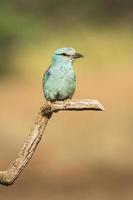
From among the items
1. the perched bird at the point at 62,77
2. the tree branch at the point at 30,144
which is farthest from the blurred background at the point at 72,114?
the tree branch at the point at 30,144

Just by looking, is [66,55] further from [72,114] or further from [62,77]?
[72,114]

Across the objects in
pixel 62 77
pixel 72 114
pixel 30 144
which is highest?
pixel 72 114

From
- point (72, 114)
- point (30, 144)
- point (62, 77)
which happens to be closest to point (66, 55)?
point (62, 77)

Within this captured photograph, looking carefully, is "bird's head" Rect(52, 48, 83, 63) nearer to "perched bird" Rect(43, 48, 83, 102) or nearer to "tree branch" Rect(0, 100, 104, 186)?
"perched bird" Rect(43, 48, 83, 102)

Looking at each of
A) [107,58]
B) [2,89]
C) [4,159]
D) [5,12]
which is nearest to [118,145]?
[4,159]

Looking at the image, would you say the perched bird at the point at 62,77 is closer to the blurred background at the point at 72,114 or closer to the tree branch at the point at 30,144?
the tree branch at the point at 30,144

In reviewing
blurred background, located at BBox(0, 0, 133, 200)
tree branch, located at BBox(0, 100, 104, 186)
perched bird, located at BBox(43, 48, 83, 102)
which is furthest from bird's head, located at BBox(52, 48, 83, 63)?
blurred background, located at BBox(0, 0, 133, 200)
